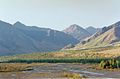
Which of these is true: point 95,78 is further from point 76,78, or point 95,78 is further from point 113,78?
point 76,78

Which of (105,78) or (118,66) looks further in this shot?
(118,66)

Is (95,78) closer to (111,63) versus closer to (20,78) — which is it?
(20,78)

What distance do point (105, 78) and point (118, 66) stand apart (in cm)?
3961

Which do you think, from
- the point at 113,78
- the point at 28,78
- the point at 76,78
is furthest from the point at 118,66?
the point at 76,78

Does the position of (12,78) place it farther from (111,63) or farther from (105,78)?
(111,63)

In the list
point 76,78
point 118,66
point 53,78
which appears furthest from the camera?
point 118,66

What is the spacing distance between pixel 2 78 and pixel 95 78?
20442 millimetres

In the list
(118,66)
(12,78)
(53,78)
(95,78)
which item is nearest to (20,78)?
(12,78)

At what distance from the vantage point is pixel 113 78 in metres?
85.8

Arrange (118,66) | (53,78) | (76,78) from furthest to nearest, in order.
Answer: (118,66) < (53,78) < (76,78)

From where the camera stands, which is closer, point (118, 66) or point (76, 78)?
point (76, 78)

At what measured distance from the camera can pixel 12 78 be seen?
277ft

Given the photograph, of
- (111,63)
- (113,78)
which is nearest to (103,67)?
(111,63)

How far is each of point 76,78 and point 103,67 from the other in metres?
57.6
